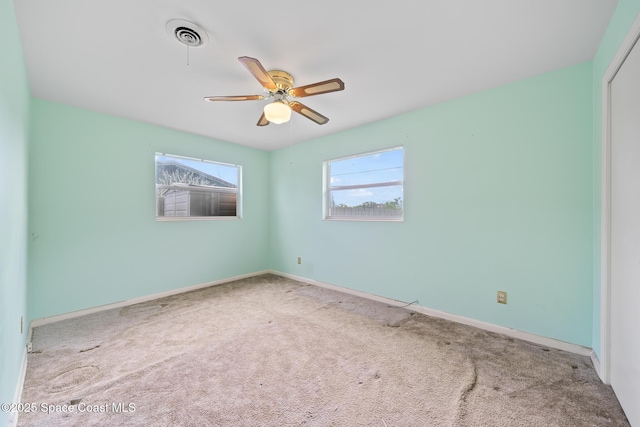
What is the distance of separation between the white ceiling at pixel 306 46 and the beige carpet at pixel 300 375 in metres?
2.36

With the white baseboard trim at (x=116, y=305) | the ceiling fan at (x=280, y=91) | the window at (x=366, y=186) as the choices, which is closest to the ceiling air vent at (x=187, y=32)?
the ceiling fan at (x=280, y=91)

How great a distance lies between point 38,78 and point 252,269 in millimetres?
3503

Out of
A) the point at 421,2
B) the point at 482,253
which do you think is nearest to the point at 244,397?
the point at 482,253

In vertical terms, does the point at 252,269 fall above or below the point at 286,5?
below

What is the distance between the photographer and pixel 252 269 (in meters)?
4.67

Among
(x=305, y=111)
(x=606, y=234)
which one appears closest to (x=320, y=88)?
(x=305, y=111)

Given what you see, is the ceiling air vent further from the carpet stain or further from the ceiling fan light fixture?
the carpet stain

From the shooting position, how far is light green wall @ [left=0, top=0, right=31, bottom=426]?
1.33m

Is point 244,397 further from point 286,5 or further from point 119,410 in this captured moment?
point 286,5

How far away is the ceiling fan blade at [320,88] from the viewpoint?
5.92ft

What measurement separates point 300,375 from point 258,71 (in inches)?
84.8

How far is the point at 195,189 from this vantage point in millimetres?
3984

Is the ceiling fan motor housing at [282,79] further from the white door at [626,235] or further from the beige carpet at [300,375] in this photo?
the beige carpet at [300,375]

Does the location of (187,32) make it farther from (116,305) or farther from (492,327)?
(492,327)
